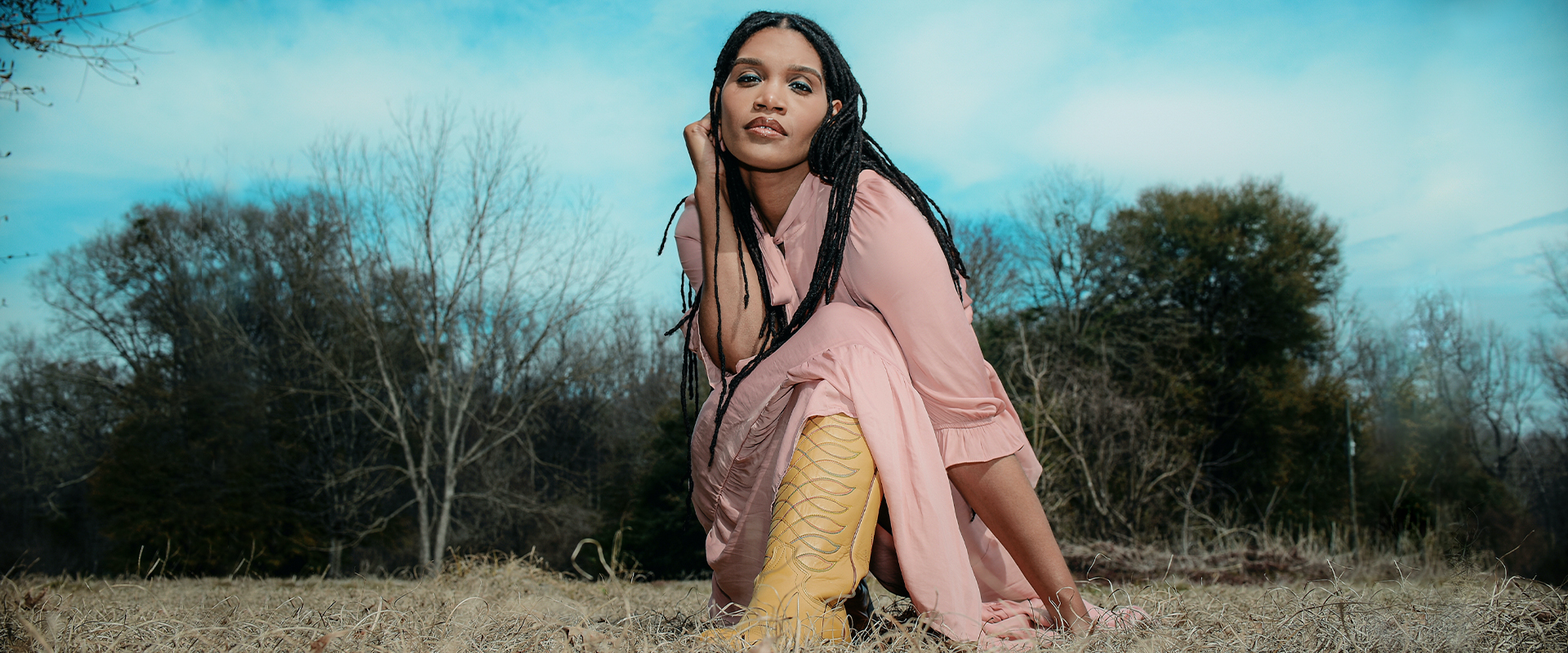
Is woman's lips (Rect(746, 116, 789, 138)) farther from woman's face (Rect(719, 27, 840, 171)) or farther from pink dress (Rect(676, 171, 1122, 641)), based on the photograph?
Result: pink dress (Rect(676, 171, 1122, 641))

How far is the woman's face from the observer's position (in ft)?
6.14

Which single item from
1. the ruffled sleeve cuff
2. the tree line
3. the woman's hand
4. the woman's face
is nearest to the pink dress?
the ruffled sleeve cuff

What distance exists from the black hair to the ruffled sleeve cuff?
29cm

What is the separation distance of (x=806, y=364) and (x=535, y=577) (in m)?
4.92

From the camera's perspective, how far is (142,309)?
19328mm

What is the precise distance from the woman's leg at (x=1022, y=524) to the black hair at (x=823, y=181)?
38cm

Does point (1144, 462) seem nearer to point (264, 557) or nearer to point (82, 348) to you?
point (264, 557)

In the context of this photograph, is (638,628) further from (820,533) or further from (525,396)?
(525,396)

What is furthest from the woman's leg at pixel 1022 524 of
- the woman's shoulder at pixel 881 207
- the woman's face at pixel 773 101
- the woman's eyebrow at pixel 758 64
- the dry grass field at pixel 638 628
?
the woman's eyebrow at pixel 758 64

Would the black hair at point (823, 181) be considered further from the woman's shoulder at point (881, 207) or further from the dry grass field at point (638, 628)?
the dry grass field at point (638, 628)

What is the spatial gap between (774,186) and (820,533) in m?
0.90

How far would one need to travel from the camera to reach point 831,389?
150 cm

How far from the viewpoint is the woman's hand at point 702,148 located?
194 cm

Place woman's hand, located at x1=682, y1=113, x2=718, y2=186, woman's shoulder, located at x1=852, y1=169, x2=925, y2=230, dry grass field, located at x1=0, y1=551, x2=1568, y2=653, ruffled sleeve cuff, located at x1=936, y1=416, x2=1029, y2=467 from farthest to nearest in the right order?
woman's hand, located at x1=682, y1=113, x2=718, y2=186, woman's shoulder, located at x1=852, y1=169, x2=925, y2=230, ruffled sleeve cuff, located at x1=936, y1=416, x2=1029, y2=467, dry grass field, located at x1=0, y1=551, x2=1568, y2=653
